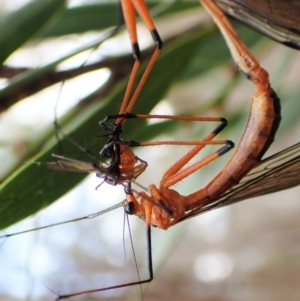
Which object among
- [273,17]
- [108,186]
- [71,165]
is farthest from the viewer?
[108,186]

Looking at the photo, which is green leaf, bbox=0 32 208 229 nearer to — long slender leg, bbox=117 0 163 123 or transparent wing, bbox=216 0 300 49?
long slender leg, bbox=117 0 163 123

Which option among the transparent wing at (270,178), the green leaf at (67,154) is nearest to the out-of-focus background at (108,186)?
the green leaf at (67,154)

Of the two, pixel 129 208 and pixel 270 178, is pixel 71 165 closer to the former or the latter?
pixel 129 208

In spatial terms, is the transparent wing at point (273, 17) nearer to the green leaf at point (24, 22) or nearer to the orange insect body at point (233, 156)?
the orange insect body at point (233, 156)

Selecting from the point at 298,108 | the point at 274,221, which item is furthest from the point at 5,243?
the point at 274,221

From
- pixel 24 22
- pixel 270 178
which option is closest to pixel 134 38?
pixel 24 22

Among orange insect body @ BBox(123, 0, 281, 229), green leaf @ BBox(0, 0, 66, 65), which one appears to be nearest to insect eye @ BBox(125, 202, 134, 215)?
orange insect body @ BBox(123, 0, 281, 229)
